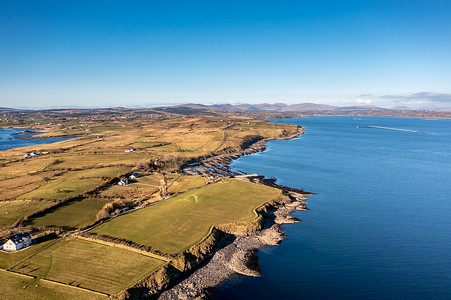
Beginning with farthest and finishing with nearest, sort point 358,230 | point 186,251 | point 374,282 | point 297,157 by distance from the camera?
point 297,157
point 358,230
point 186,251
point 374,282

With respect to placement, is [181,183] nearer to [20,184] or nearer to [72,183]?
[72,183]

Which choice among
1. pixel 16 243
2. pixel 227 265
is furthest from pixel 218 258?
pixel 16 243

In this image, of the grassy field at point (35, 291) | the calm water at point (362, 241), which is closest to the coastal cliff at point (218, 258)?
the calm water at point (362, 241)

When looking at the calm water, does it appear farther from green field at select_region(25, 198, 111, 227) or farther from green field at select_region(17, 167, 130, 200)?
green field at select_region(17, 167, 130, 200)

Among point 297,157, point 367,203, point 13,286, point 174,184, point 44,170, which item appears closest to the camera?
point 13,286

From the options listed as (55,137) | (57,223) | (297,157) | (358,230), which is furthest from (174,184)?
(55,137)

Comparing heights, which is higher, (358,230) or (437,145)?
(437,145)

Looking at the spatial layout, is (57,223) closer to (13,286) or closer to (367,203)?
(13,286)
